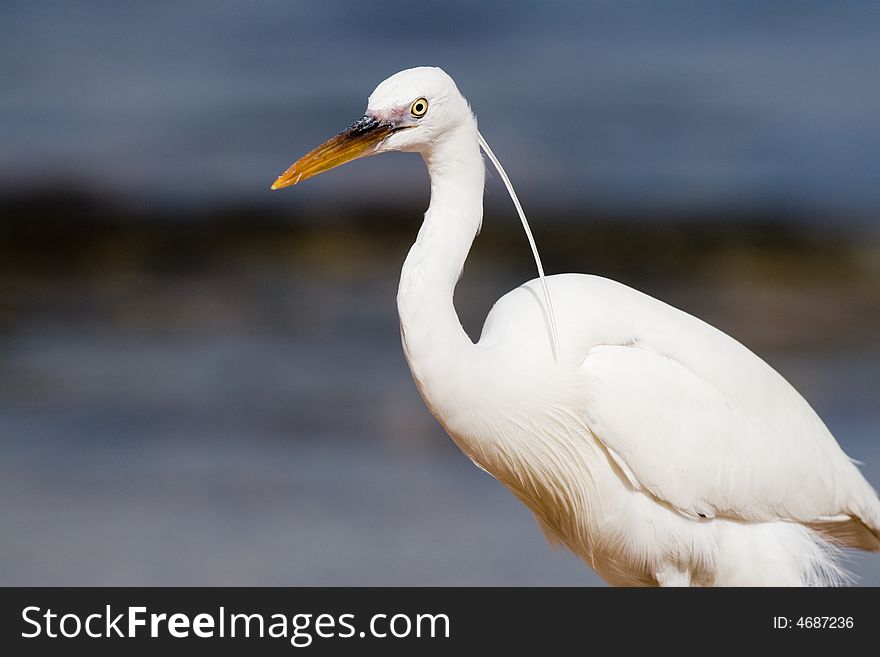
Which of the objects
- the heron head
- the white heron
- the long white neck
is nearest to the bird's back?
the white heron

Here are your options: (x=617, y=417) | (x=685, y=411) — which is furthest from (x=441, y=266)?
(x=685, y=411)

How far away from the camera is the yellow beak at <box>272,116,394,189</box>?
201cm

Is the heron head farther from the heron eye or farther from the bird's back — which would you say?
the bird's back

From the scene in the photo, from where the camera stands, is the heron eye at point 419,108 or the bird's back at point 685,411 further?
the bird's back at point 685,411

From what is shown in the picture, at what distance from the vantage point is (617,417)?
221cm

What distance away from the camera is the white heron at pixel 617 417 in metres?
2.04

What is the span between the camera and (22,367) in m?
5.81

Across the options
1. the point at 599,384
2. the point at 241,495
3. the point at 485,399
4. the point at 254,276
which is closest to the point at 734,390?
the point at 599,384

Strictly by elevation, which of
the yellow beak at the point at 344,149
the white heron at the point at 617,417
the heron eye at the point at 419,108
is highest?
the heron eye at the point at 419,108

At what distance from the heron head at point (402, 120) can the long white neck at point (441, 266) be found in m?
0.04

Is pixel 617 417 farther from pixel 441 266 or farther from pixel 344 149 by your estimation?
pixel 344 149

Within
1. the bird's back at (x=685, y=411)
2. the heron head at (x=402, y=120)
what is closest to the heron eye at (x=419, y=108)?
the heron head at (x=402, y=120)

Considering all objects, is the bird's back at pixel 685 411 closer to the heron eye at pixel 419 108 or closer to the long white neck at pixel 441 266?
the long white neck at pixel 441 266

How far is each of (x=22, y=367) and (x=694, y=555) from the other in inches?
174
